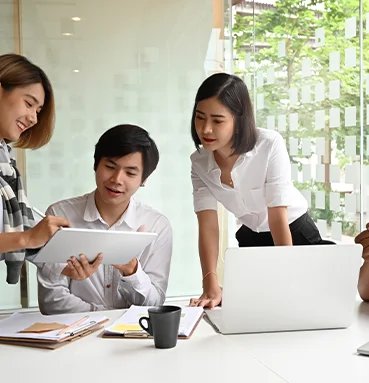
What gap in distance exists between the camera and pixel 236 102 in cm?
226

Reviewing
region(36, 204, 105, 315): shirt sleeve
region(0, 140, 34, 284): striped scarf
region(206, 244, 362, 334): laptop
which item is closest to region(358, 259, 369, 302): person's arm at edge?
region(206, 244, 362, 334): laptop

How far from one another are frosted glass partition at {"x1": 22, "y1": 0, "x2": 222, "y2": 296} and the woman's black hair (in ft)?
5.24

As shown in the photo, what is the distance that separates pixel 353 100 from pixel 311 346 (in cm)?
248

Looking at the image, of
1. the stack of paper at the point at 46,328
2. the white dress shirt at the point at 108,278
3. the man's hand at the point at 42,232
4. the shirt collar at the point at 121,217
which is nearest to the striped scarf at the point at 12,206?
the white dress shirt at the point at 108,278

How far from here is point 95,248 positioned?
1764 mm

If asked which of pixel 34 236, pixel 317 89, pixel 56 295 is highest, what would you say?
pixel 317 89

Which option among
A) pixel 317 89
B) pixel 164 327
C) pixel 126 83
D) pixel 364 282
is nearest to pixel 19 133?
pixel 164 327

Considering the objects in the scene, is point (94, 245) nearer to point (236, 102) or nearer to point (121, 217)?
point (121, 217)

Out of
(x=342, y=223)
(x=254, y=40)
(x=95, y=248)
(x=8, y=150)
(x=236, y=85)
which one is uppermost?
(x=254, y=40)

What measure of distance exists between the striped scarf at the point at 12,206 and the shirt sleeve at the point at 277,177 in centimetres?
86

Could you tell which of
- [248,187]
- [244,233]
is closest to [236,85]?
[248,187]

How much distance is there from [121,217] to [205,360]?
945 mm

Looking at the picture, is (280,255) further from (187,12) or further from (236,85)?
(187,12)

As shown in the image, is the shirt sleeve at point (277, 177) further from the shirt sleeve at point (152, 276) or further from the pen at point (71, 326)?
the pen at point (71, 326)
